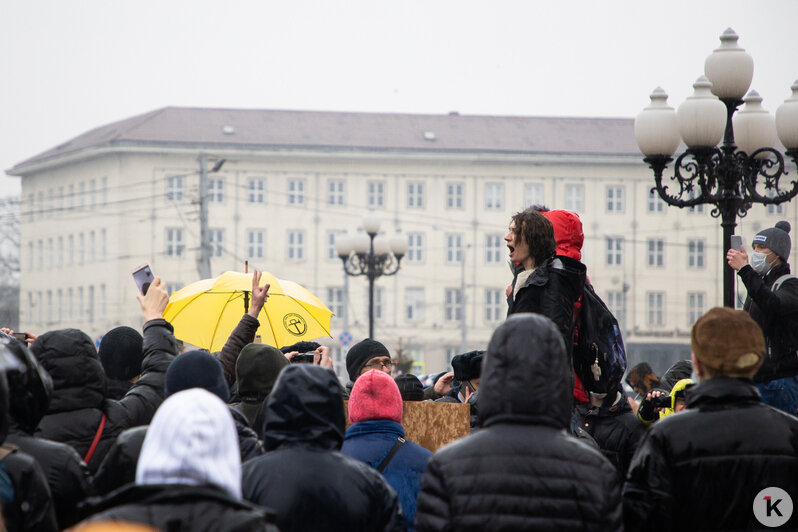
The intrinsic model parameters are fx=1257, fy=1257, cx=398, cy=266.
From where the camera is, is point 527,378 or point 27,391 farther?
point 27,391

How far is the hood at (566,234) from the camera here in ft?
21.9

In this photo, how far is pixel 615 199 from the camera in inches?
2847

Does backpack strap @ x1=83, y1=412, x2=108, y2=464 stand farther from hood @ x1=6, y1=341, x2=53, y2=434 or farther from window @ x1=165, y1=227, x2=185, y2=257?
window @ x1=165, y1=227, x2=185, y2=257

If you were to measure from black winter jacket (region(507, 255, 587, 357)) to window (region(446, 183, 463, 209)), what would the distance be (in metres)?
65.5

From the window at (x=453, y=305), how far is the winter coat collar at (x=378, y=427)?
212 feet

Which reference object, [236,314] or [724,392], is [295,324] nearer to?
[236,314]

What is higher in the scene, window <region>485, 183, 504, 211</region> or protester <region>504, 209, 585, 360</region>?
window <region>485, 183, 504, 211</region>

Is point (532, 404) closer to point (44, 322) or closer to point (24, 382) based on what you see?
point (24, 382)

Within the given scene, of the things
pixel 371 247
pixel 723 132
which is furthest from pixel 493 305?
pixel 723 132

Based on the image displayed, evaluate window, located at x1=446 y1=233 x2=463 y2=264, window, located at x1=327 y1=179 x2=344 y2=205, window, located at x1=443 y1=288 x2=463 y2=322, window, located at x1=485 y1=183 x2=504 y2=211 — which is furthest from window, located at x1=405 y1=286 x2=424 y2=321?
window, located at x1=485 y1=183 x2=504 y2=211

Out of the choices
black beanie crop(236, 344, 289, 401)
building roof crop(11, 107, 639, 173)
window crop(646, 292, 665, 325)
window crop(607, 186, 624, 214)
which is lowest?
window crop(646, 292, 665, 325)

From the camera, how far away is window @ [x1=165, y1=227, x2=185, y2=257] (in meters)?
69.9

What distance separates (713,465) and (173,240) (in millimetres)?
67166

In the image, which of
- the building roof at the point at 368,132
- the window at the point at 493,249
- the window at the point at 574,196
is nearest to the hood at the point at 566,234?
the building roof at the point at 368,132
